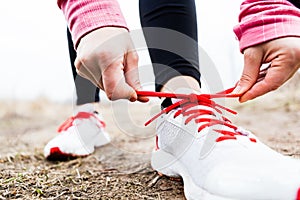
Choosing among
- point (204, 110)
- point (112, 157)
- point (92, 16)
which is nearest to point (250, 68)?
point (204, 110)

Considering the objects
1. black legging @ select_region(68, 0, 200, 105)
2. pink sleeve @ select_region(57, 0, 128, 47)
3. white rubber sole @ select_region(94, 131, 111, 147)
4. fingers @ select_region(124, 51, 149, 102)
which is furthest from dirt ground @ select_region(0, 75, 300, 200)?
pink sleeve @ select_region(57, 0, 128, 47)

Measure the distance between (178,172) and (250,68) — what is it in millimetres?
324

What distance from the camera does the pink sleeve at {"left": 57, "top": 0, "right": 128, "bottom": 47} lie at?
0.78 m

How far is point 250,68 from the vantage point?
853 millimetres

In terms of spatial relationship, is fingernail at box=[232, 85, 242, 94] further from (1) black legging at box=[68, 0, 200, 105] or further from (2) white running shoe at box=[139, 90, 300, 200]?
(1) black legging at box=[68, 0, 200, 105]

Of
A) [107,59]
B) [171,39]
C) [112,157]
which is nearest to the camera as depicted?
[107,59]

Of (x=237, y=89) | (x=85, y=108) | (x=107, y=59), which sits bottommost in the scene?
(x=85, y=108)

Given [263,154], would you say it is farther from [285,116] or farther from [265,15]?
[285,116]

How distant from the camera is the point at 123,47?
78 cm

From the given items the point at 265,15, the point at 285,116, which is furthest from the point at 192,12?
the point at 285,116

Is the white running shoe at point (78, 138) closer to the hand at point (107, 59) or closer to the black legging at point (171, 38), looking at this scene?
the black legging at point (171, 38)

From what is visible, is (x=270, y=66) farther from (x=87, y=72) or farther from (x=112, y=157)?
(x=112, y=157)

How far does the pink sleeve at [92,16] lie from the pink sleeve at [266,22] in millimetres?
295

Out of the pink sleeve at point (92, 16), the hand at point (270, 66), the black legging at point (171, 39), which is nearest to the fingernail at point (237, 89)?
the hand at point (270, 66)
